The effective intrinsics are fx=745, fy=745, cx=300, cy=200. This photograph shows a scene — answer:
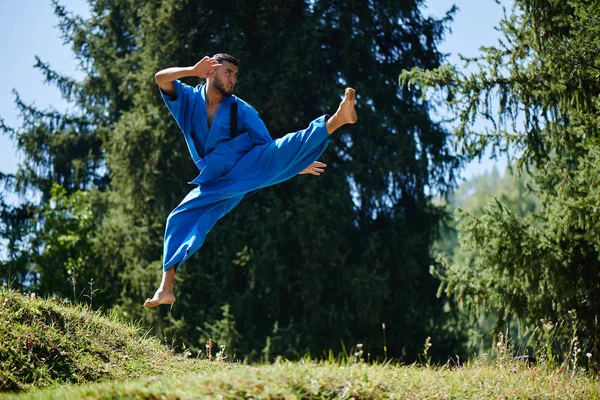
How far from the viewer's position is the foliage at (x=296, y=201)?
14.4 metres

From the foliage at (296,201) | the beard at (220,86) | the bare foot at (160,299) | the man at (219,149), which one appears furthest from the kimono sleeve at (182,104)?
the foliage at (296,201)

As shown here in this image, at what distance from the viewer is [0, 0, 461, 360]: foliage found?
47.3 ft

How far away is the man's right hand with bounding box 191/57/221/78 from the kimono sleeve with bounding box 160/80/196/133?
362 millimetres

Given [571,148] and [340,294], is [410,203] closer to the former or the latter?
[340,294]

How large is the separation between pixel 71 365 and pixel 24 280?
39.3ft

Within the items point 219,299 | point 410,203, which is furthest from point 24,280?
point 410,203

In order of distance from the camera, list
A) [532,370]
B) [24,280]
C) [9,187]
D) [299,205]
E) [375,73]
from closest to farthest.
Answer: [532,370] < [299,205] < [375,73] < [24,280] < [9,187]

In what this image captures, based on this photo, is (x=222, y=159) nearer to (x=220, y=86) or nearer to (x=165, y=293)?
(x=220, y=86)

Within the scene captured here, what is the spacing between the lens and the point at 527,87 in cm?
880

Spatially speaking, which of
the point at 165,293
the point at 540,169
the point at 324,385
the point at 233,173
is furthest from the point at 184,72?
the point at 540,169

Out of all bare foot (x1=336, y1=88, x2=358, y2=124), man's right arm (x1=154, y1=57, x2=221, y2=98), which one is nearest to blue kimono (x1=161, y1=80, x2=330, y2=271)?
man's right arm (x1=154, y1=57, x2=221, y2=98)

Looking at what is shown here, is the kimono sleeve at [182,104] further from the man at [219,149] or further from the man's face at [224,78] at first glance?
the man's face at [224,78]

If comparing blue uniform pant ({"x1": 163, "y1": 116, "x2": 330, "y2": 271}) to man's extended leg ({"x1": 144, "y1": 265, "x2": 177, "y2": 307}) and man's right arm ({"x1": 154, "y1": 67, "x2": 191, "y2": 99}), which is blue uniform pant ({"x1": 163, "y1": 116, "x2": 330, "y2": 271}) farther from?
man's right arm ({"x1": 154, "y1": 67, "x2": 191, "y2": 99})

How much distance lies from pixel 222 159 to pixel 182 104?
591 mm
